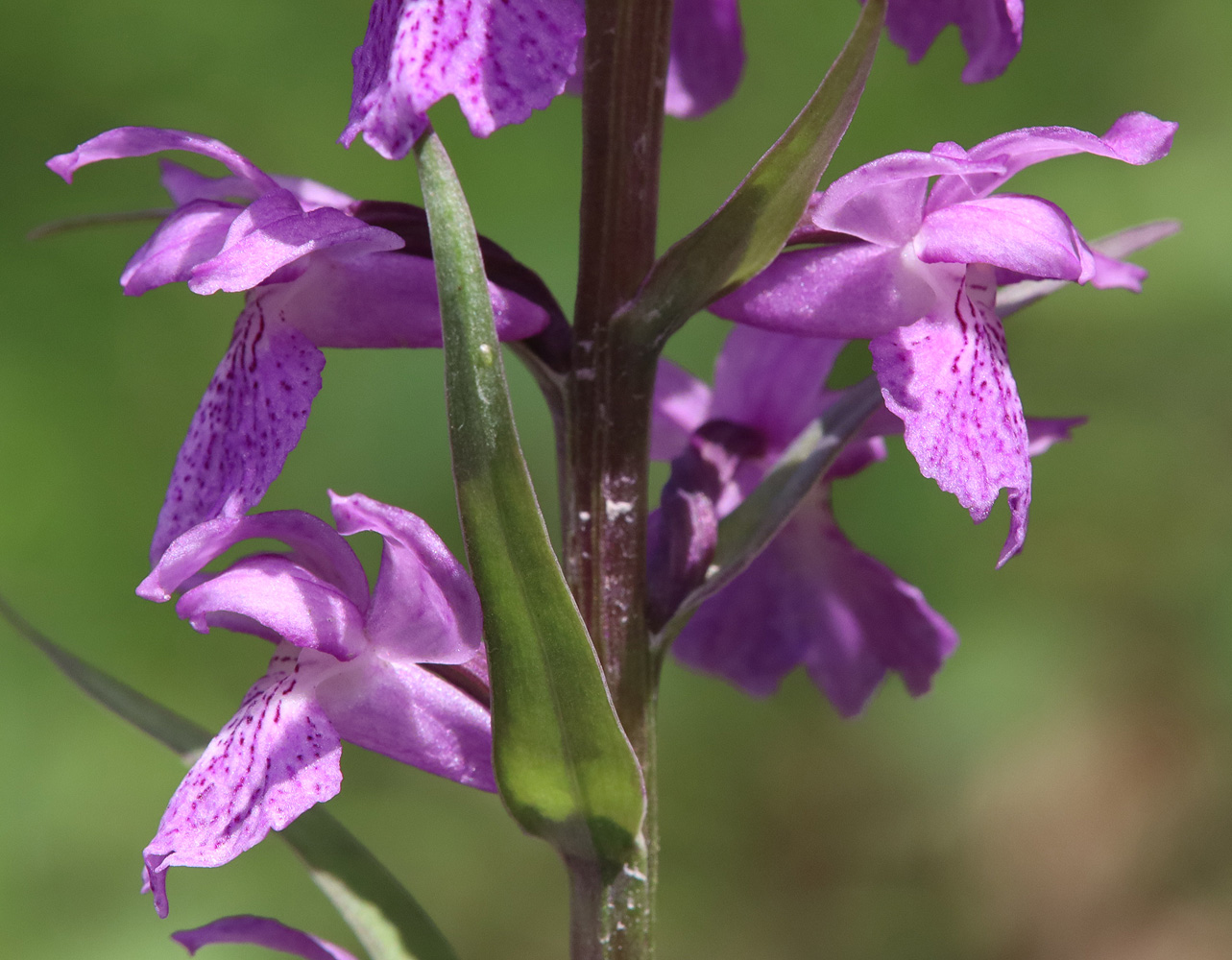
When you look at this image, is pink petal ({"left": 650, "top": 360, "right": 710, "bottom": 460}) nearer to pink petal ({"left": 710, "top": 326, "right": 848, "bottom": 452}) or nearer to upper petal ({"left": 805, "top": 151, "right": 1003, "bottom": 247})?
pink petal ({"left": 710, "top": 326, "right": 848, "bottom": 452})

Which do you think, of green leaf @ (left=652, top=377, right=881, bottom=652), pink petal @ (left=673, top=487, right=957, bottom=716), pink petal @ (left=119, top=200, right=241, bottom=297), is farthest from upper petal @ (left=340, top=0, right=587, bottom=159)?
pink petal @ (left=673, top=487, right=957, bottom=716)

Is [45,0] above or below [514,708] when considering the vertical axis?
above

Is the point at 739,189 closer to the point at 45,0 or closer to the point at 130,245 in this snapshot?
the point at 130,245

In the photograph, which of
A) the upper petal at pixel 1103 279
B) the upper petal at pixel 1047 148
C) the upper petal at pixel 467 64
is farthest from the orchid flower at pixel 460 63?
the upper petal at pixel 1103 279

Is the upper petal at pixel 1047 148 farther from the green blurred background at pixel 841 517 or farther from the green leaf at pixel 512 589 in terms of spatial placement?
the green blurred background at pixel 841 517

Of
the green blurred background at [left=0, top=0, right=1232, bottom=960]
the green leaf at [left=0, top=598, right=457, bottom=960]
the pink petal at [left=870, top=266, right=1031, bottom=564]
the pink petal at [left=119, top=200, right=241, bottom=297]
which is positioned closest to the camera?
the pink petal at [left=870, top=266, right=1031, bottom=564]

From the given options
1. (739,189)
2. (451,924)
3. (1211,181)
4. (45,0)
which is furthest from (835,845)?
(45,0)
